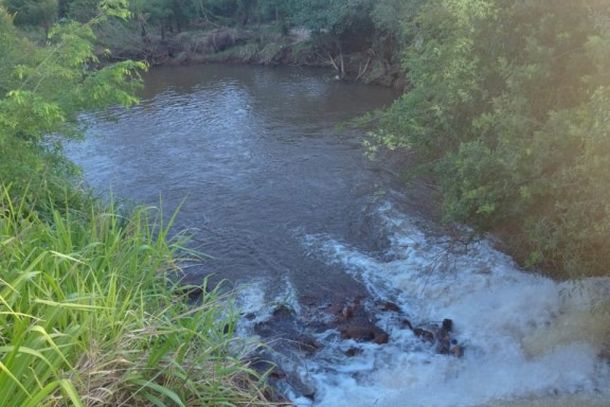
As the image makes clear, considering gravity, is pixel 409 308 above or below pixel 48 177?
below

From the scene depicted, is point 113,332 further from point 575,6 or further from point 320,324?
point 575,6

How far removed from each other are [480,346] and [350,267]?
119 inches

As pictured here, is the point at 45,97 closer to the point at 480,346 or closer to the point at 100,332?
the point at 100,332

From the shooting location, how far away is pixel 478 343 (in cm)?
770

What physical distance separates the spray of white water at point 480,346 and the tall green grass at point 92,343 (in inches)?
112

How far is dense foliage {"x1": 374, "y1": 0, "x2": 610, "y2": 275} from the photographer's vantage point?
250 inches

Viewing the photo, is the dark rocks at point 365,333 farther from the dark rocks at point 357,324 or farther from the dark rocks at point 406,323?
the dark rocks at point 406,323

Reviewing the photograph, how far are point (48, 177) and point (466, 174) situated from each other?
6.08 metres

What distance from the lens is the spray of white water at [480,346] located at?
22.2ft

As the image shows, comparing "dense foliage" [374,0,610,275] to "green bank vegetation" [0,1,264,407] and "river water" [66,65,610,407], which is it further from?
"green bank vegetation" [0,1,264,407]

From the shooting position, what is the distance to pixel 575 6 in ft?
23.1

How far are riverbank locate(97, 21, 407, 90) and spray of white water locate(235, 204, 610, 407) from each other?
22.3m

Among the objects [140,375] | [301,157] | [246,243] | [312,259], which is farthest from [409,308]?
[301,157]

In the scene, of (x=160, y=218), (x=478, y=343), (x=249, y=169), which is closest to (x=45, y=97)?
(x=160, y=218)
